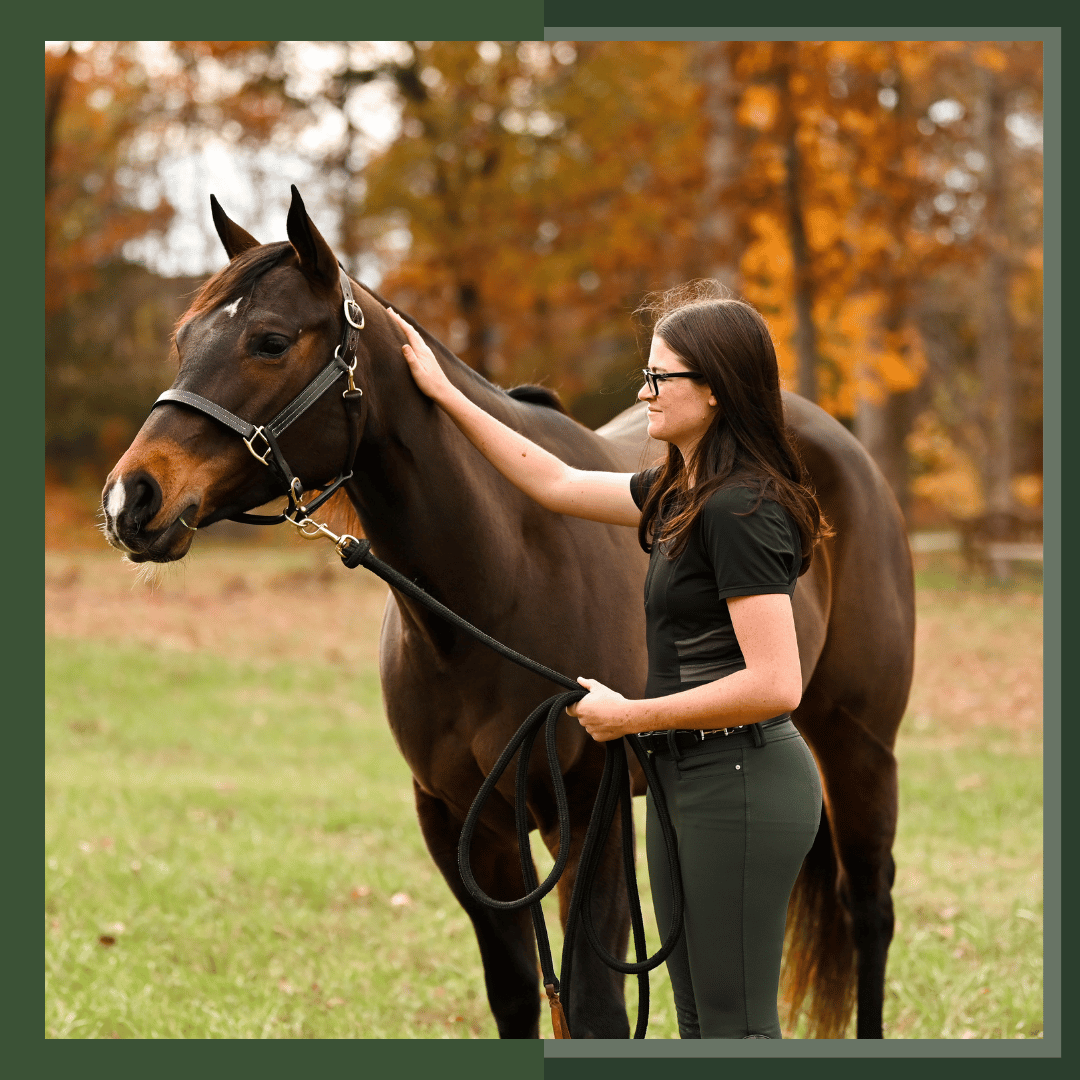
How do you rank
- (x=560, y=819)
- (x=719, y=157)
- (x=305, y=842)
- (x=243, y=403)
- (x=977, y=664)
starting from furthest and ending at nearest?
(x=719, y=157) → (x=977, y=664) → (x=305, y=842) → (x=560, y=819) → (x=243, y=403)

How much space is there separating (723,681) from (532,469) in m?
0.74

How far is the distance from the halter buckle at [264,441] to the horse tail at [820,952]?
230 centimetres

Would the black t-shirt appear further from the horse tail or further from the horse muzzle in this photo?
the horse tail

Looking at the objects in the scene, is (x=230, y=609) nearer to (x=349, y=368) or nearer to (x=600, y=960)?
(x=600, y=960)

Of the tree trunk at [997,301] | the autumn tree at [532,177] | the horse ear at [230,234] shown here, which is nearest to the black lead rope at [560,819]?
the horse ear at [230,234]

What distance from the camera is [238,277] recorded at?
2107 millimetres

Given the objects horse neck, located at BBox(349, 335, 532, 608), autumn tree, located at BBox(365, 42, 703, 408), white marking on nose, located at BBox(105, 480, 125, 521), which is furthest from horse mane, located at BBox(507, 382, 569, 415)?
autumn tree, located at BBox(365, 42, 703, 408)

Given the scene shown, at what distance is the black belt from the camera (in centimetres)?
195

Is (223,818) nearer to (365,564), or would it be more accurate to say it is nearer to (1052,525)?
(365,564)

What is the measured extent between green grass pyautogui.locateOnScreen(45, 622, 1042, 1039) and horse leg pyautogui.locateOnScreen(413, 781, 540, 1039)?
67cm

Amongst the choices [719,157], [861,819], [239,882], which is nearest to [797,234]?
[719,157]

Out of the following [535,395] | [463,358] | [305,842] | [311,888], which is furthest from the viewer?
[463,358]

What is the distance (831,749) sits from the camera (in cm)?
371

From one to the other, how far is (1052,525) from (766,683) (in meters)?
1.03
